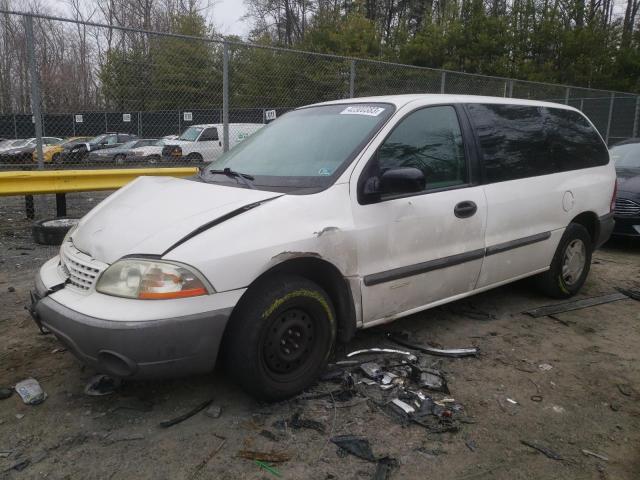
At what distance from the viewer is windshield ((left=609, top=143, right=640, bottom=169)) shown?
7.75 m

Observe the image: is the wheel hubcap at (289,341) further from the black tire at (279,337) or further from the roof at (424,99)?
the roof at (424,99)

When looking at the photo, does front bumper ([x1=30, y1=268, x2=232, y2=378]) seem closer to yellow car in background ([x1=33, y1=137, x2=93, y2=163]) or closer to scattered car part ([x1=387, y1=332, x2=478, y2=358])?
scattered car part ([x1=387, y1=332, x2=478, y2=358])

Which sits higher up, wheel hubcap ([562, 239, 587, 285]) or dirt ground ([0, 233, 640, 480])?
wheel hubcap ([562, 239, 587, 285])

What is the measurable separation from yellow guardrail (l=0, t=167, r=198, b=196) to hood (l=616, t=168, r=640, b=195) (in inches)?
240

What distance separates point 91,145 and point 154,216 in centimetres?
1109

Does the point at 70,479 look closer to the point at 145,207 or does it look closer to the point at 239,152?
the point at 145,207

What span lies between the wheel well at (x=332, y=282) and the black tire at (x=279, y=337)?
0.25 ft

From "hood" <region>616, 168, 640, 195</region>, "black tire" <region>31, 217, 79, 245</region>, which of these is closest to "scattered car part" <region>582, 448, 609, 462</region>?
"hood" <region>616, 168, 640, 195</region>

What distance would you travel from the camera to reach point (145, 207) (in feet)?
9.70

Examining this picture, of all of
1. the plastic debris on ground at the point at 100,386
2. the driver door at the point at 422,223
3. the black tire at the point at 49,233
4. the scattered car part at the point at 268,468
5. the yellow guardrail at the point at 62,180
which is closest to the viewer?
the scattered car part at the point at 268,468

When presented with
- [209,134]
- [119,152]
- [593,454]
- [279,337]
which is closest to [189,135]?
[209,134]

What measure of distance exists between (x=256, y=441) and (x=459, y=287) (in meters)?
1.87

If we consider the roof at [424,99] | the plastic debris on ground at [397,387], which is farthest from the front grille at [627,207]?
the plastic debris on ground at [397,387]

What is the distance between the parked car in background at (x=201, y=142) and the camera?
11.1 m
